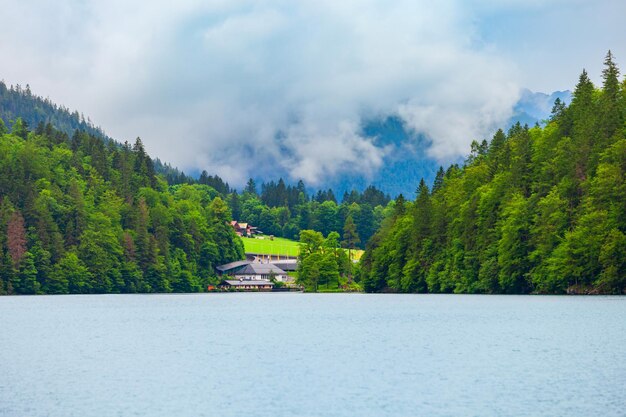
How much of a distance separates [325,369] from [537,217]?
78.0 meters

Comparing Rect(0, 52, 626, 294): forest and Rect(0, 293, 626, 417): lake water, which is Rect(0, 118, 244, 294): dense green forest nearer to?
Rect(0, 52, 626, 294): forest

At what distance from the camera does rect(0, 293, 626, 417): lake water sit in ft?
93.6

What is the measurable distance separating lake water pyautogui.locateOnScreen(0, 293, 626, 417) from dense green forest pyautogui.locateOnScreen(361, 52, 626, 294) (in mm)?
34491

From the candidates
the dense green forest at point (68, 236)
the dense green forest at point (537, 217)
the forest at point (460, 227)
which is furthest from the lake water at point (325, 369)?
the dense green forest at point (68, 236)

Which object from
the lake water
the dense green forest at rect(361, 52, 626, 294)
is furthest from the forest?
the lake water

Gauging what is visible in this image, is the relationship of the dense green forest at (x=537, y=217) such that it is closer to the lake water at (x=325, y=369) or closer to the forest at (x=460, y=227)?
the forest at (x=460, y=227)

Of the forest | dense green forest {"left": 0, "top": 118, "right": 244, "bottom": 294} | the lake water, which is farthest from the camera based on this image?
dense green forest {"left": 0, "top": 118, "right": 244, "bottom": 294}

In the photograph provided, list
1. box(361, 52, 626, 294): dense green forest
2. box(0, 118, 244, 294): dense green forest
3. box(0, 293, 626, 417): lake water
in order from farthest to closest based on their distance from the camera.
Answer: box(0, 118, 244, 294): dense green forest
box(361, 52, 626, 294): dense green forest
box(0, 293, 626, 417): lake water

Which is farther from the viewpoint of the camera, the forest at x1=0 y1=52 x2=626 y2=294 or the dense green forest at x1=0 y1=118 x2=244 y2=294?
the dense green forest at x1=0 y1=118 x2=244 y2=294

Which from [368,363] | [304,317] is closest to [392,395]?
[368,363]

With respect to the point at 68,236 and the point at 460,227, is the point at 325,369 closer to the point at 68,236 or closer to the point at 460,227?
the point at 460,227

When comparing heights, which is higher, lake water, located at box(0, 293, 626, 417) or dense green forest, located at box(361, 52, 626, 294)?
dense green forest, located at box(361, 52, 626, 294)

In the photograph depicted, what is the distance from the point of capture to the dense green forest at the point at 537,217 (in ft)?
318

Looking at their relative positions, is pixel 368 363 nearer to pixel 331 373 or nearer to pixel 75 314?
pixel 331 373
